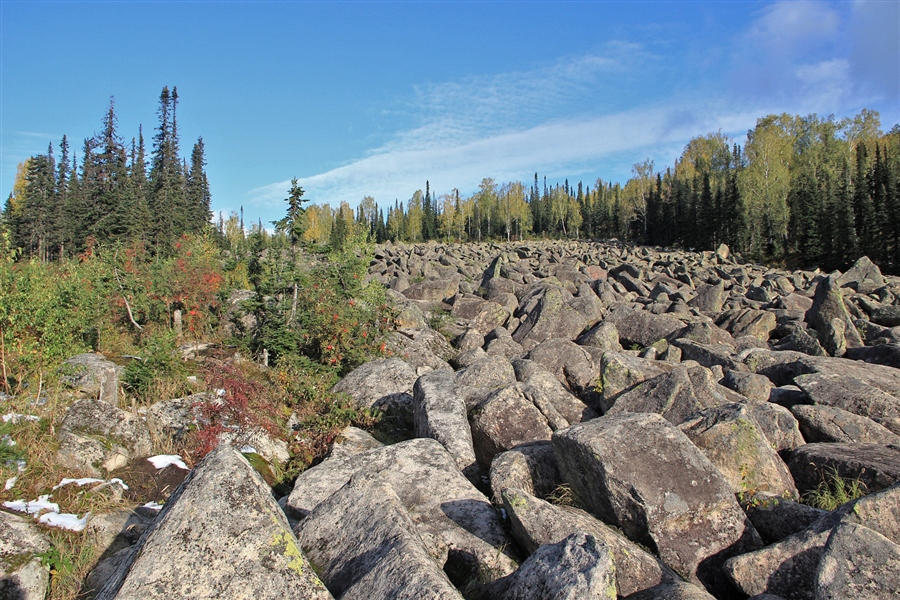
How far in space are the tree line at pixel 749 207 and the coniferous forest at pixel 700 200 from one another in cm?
19

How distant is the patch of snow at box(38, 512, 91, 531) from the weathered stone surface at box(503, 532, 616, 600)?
13.8 ft

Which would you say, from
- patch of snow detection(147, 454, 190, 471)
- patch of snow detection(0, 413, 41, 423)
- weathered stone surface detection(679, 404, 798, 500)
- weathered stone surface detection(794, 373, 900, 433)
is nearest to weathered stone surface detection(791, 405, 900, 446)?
weathered stone surface detection(794, 373, 900, 433)

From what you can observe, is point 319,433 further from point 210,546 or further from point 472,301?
point 472,301

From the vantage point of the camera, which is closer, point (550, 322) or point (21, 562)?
point (21, 562)

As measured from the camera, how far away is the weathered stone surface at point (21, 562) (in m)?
4.46

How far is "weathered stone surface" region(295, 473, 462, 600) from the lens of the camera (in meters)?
3.60

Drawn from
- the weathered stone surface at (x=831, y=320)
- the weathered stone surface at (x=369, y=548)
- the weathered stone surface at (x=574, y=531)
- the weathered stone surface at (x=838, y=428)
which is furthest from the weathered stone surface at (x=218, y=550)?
the weathered stone surface at (x=831, y=320)

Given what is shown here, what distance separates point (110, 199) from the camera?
195 feet

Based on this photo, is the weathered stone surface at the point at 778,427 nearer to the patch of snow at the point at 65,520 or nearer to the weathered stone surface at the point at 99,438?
the patch of snow at the point at 65,520

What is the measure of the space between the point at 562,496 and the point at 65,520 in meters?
4.98

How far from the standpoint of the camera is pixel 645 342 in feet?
52.7

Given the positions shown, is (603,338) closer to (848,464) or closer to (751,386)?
(751,386)

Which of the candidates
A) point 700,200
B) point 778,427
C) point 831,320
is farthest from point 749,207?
point 778,427

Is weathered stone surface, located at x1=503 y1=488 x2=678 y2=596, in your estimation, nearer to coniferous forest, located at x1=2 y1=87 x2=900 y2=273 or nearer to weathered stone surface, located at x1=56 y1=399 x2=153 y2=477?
weathered stone surface, located at x1=56 y1=399 x2=153 y2=477
